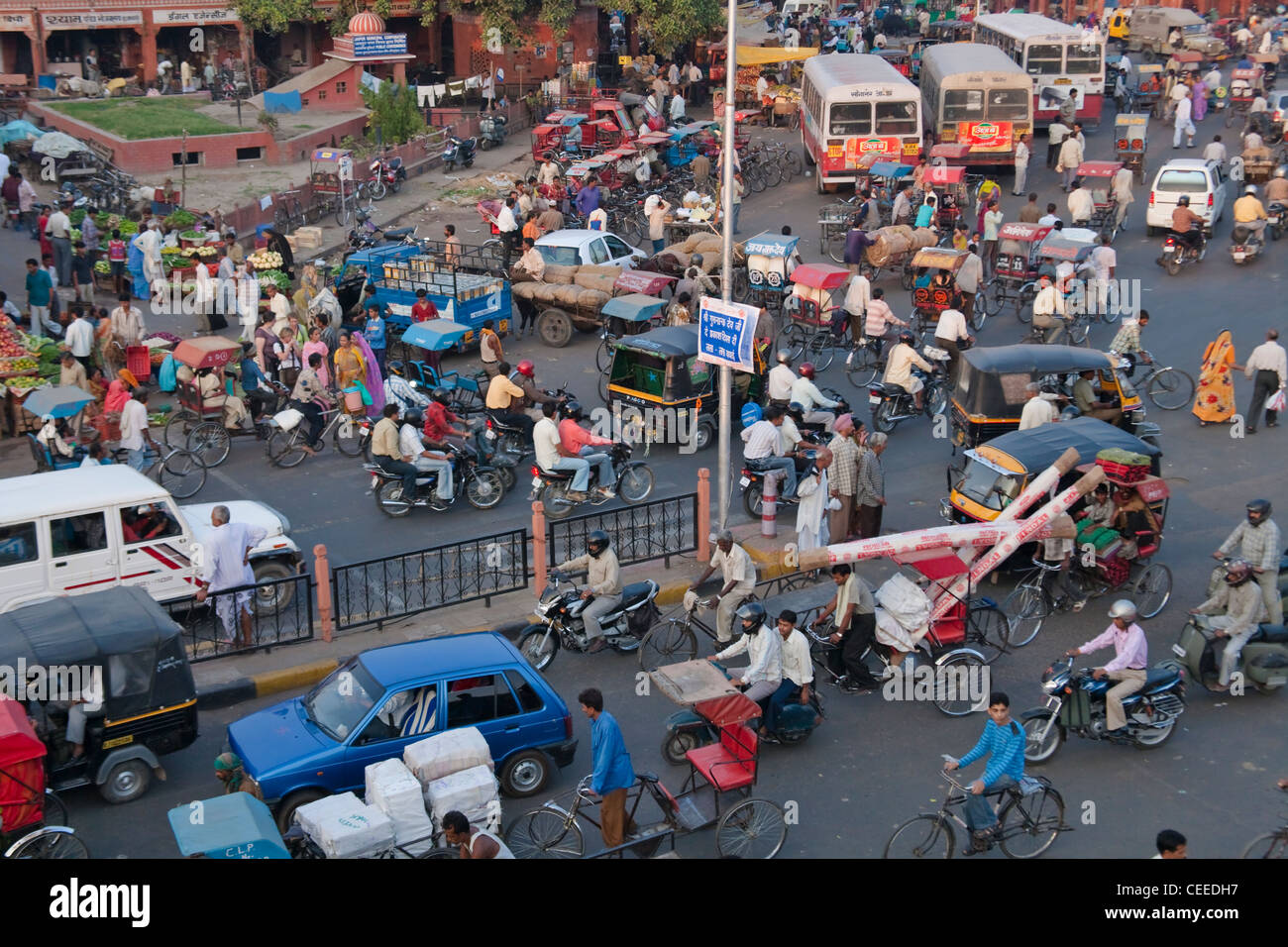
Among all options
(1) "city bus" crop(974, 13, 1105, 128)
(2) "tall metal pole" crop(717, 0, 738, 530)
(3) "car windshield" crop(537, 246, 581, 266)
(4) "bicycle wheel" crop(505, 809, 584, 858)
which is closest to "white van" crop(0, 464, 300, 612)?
(4) "bicycle wheel" crop(505, 809, 584, 858)

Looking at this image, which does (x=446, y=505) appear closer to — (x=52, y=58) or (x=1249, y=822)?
(x=1249, y=822)

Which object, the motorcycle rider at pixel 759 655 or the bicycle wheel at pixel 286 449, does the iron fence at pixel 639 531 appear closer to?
the motorcycle rider at pixel 759 655

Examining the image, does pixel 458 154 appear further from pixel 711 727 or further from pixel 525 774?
pixel 711 727

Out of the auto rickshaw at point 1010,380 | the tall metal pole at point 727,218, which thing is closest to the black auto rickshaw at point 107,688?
the tall metal pole at point 727,218

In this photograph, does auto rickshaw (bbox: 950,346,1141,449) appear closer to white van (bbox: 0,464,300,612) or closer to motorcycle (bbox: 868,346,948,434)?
motorcycle (bbox: 868,346,948,434)

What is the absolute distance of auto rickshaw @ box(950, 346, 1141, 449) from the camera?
56.1 ft

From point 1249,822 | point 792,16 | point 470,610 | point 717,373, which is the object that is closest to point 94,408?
point 470,610

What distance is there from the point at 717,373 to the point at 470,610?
229 inches

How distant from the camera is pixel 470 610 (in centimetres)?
1433

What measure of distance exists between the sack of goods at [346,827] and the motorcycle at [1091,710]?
16.8 feet

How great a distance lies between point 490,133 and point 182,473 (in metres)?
25.0

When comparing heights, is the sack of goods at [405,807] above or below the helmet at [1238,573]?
below

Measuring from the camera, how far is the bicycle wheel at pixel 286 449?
18422 mm

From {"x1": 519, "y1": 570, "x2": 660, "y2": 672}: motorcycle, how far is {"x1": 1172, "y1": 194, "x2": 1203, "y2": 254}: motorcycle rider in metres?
16.5
